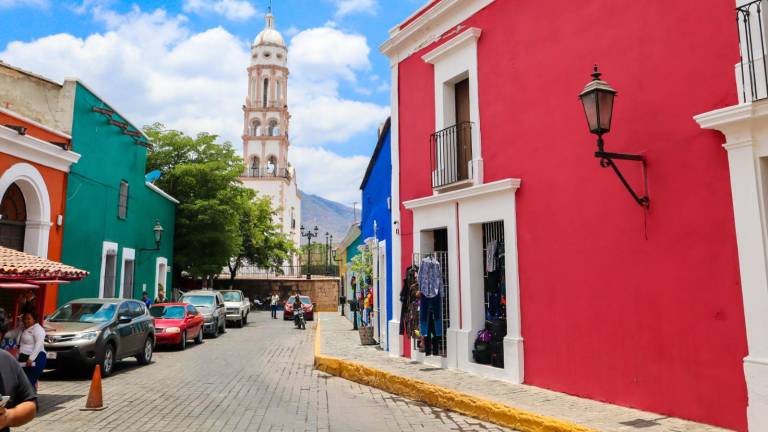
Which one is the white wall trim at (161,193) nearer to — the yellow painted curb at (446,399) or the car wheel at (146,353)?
the car wheel at (146,353)

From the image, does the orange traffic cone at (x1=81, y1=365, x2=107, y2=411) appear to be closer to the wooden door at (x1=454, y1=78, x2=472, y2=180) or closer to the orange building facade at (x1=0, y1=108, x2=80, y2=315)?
the wooden door at (x1=454, y1=78, x2=472, y2=180)

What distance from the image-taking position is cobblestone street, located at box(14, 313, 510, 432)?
22.4 feet

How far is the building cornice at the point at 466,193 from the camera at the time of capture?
884cm

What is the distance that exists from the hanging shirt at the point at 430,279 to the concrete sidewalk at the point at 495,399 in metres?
1.34

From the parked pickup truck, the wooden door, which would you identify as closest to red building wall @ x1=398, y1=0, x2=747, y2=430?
the wooden door

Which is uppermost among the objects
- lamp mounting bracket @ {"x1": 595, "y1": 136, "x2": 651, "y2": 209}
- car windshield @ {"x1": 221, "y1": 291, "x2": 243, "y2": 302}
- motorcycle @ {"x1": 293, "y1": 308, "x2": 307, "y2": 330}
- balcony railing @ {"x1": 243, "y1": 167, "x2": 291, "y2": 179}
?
balcony railing @ {"x1": 243, "y1": 167, "x2": 291, "y2": 179}

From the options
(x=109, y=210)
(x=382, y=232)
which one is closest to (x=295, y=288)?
(x=109, y=210)

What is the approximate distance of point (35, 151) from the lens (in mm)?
13859

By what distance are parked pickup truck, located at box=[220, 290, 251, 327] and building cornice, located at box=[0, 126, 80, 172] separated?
1046cm

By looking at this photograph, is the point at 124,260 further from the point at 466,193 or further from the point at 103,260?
the point at 466,193

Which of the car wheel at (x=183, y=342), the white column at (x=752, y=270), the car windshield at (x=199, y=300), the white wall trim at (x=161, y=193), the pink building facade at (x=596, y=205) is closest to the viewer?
the white column at (x=752, y=270)

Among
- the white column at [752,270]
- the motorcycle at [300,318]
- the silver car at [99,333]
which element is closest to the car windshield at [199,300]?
the motorcycle at [300,318]

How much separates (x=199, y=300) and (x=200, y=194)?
7.46 meters

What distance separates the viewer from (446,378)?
9.09m
